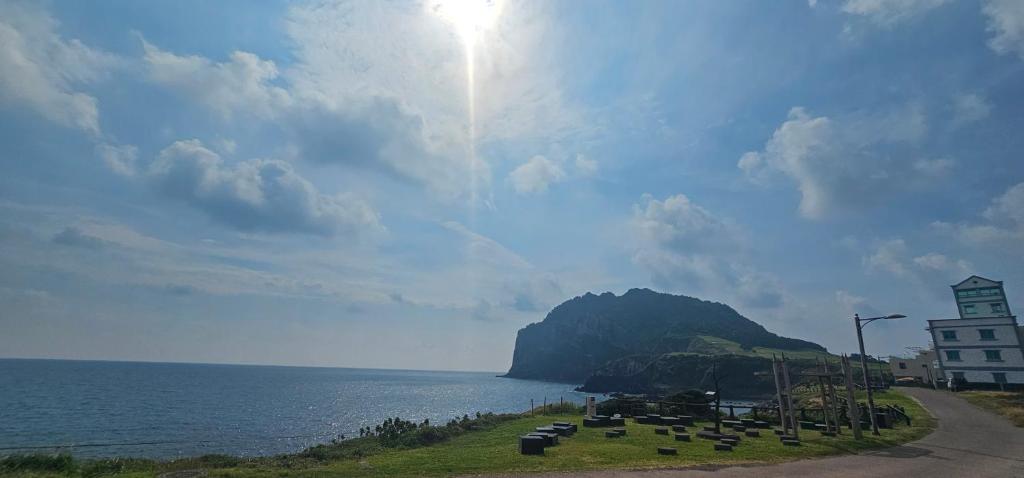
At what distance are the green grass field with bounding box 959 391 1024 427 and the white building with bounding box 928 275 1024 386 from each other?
44.2 ft

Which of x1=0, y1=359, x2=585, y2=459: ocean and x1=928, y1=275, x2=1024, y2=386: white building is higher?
x1=928, y1=275, x2=1024, y2=386: white building

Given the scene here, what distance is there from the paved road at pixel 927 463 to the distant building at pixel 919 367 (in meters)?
48.8

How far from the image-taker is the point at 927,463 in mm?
18734

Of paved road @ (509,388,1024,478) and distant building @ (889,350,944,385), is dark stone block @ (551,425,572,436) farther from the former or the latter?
distant building @ (889,350,944,385)

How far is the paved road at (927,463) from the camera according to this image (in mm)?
16578

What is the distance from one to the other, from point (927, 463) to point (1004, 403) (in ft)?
109

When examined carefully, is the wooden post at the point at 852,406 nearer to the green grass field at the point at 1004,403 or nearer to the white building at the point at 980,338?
the green grass field at the point at 1004,403

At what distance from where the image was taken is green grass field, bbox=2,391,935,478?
17.4 metres

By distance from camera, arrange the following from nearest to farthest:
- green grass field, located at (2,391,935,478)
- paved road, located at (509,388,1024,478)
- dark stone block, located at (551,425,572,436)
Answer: paved road, located at (509,388,1024,478) → green grass field, located at (2,391,935,478) → dark stone block, located at (551,425,572,436)

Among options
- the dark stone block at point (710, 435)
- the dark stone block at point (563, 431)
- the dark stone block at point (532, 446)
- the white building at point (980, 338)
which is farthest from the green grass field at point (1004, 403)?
the dark stone block at point (532, 446)

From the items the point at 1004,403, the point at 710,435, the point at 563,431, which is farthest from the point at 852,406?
the point at 1004,403

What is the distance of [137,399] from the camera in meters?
94.1

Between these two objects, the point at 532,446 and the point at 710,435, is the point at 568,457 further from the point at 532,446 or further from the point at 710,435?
the point at 710,435

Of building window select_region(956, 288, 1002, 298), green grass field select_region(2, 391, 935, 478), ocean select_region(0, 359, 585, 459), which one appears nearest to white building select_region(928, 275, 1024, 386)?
building window select_region(956, 288, 1002, 298)
